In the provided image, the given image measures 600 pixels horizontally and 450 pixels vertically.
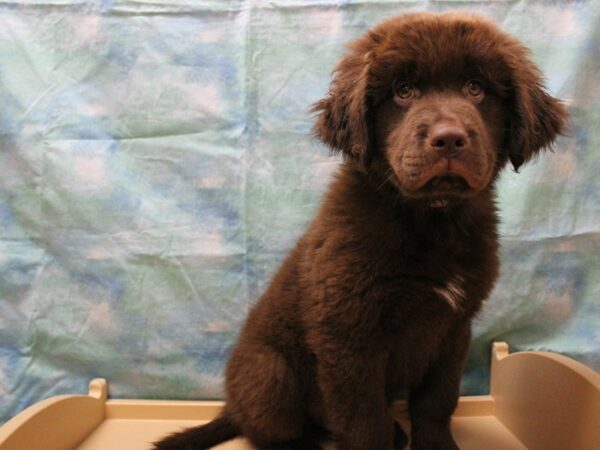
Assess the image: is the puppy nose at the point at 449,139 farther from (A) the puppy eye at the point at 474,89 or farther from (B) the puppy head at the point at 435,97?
(A) the puppy eye at the point at 474,89

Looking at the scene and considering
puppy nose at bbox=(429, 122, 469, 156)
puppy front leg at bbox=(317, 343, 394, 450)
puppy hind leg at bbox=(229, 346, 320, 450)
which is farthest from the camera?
puppy hind leg at bbox=(229, 346, 320, 450)

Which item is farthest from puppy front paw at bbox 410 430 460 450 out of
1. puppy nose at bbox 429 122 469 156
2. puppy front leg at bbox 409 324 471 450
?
puppy nose at bbox 429 122 469 156

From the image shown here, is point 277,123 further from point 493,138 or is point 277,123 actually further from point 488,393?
point 488,393

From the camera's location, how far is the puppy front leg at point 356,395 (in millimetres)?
1591

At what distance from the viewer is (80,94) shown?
2266 mm

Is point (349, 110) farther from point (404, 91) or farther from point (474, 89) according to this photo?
point (474, 89)

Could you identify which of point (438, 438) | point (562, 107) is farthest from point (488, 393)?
point (562, 107)

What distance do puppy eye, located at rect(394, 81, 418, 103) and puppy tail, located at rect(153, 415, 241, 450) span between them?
45.4 inches

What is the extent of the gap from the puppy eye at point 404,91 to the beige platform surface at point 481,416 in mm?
997

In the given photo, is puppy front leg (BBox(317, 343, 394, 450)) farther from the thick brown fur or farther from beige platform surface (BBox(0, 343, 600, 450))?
beige platform surface (BBox(0, 343, 600, 450))

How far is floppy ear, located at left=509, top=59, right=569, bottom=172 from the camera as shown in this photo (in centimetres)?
156

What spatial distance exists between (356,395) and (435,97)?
80 centimetres

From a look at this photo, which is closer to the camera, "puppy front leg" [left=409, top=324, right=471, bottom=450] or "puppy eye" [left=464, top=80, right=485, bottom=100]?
"puppy eye" [left=464, top=80, right=485, bottom=100]

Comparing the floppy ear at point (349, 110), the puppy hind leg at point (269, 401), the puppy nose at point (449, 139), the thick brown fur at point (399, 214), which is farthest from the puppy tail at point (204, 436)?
the puppy nose at point (449, 139)
